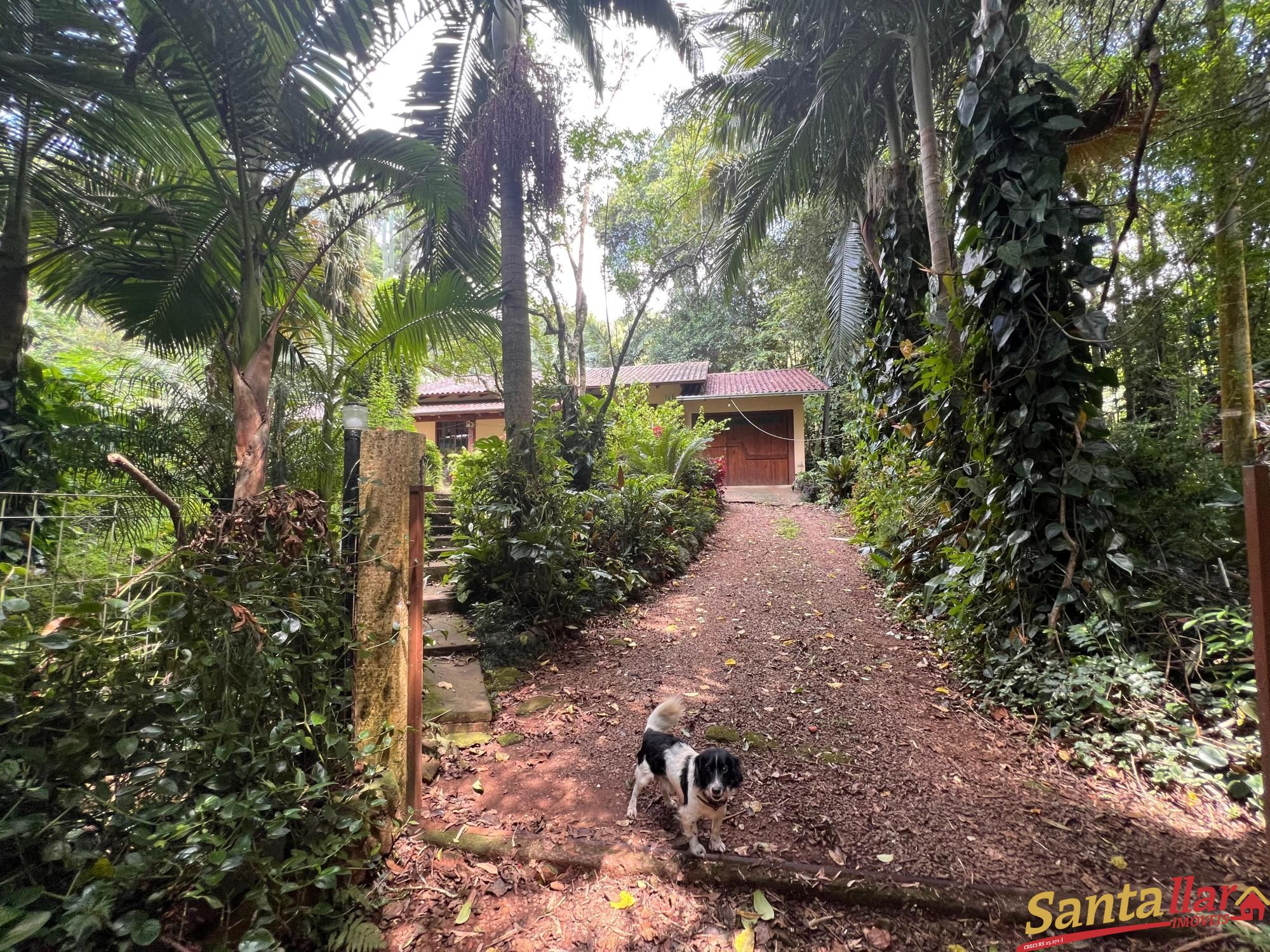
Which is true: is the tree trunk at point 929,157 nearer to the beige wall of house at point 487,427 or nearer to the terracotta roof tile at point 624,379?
the terracotta roof tile at point 624,379

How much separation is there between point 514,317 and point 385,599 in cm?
309

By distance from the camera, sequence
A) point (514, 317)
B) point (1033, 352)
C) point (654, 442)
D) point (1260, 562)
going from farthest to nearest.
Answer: point (654, 442), point (514, 317), point (1033, 352), point (1260, 562)

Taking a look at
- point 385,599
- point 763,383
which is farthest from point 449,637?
point 763,383

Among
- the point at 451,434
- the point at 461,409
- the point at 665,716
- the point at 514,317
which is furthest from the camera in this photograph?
the point at 451,434

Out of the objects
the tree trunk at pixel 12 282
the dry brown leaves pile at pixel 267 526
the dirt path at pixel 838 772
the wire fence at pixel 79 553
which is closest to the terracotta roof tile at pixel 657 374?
the tree trunk at pixel 12 282

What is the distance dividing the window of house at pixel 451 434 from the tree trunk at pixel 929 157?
11863 millimetres

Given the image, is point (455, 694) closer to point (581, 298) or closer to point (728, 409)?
point (581, 298)

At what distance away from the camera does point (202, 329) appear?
12.7 feet

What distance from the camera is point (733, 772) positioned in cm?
186

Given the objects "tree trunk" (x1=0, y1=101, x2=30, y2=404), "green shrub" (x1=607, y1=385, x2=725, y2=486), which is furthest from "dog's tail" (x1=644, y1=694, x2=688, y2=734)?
"tree trunk" (x1=0, y1=101, x2=30, y2=404)

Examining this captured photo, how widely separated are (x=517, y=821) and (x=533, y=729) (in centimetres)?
82

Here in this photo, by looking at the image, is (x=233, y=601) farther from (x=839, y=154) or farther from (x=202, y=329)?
(x=839, y=154)

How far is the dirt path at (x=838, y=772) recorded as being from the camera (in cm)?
196

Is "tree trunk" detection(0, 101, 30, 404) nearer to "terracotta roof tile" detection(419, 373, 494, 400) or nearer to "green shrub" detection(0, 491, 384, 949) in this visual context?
"green shrub" detection(0, 491, 384, 949)
